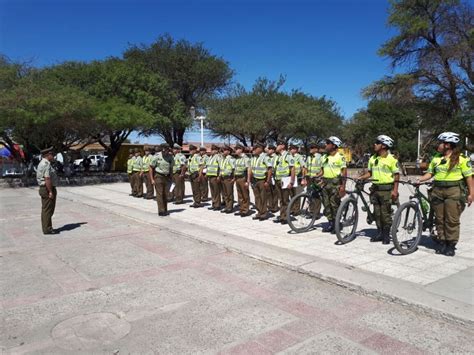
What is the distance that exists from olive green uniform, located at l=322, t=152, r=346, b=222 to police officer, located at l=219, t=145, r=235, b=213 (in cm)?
340

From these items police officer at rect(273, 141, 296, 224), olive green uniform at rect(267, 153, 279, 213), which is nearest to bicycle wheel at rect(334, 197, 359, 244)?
police officer at rect(273, 141, 296, 224)

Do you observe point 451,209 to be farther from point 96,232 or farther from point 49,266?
point 96,232

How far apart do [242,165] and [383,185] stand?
4329 mm

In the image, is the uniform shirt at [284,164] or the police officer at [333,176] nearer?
the police officer at [333,176]

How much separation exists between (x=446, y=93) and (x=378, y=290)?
2312cm

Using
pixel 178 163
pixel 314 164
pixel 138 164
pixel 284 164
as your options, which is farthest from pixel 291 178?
pixel 138 164

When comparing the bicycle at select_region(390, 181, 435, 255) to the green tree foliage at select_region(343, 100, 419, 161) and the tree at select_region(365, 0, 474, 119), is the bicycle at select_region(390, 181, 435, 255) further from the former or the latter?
the green tree foliage at select_region(343, 100, 419, 161)

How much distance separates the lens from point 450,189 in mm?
6227

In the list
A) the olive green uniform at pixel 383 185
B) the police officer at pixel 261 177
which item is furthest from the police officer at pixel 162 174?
the olive green uniform at pixel 383 185

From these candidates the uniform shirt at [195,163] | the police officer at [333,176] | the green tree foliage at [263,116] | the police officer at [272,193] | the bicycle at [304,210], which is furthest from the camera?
the green tree foliage at [263,116]

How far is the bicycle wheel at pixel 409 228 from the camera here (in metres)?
6.55

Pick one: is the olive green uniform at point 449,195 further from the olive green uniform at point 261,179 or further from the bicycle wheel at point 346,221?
the olive green uniform at point 261,179

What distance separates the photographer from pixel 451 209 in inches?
244

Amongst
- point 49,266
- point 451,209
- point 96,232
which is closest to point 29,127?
point 96,232
